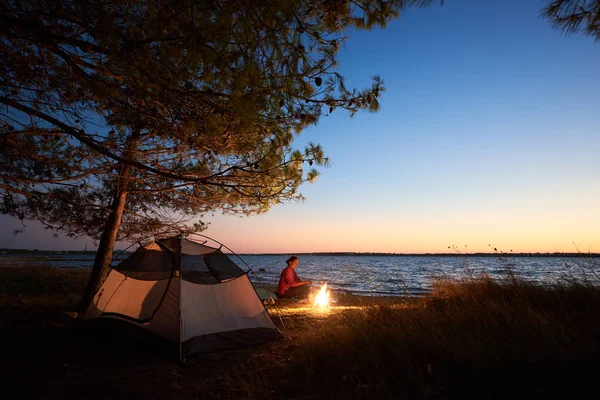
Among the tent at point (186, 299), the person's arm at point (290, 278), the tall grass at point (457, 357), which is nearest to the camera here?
the tall grass at point (457, 357)

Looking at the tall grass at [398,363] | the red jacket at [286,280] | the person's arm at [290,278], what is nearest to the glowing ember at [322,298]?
the person's arm at [290,278]

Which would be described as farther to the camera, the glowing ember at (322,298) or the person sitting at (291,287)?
the person sitting at (291,287)

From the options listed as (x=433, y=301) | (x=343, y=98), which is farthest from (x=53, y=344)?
(x=433, y=301)

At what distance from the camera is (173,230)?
26.5 feet

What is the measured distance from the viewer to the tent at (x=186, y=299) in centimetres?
473

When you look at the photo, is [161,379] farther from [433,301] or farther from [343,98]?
[433,301]

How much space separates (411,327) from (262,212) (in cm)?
433

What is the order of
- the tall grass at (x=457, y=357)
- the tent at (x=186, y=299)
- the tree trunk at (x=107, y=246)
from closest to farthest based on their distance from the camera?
the tall grass at (x=457, y=357)
the tent at (x=186, y=299)
the tree trunk at (x=107, y=246)

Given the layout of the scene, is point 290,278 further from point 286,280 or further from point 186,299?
point 186,299

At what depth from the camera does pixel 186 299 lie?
4.83 meters

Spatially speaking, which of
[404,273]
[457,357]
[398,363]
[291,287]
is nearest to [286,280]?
[291,287]

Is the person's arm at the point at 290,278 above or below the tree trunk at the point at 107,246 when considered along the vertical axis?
below

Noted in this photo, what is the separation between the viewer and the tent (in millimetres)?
4730

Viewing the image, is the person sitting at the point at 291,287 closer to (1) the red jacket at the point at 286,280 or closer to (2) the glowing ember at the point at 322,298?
(1) the red jacket at the point at 286,280
